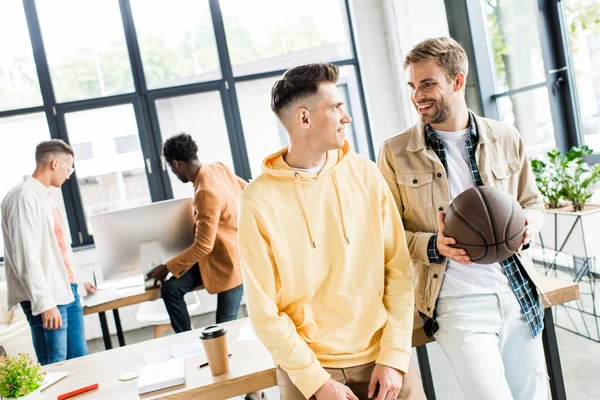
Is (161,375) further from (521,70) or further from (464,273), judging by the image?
(521,70)

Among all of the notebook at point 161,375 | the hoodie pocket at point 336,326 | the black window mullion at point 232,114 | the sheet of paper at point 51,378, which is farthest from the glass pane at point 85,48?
the hoodie pocket at point 336,326

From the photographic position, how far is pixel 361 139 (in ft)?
19.2

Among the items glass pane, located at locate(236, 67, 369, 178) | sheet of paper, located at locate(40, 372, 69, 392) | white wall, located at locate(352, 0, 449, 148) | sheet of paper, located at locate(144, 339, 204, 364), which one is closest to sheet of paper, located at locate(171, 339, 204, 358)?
sheet of paper, located at locate(144, 339, 204, 364)

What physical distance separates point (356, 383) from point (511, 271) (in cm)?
60

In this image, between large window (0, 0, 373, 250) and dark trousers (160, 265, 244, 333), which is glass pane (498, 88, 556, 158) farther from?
dark trousers (160, 265, 244, 333)

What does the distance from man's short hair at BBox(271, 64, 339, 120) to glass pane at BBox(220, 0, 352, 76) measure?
13.3 feet

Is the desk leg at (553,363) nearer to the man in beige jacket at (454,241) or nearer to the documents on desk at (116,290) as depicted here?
the man in beige jacket at (454,241)

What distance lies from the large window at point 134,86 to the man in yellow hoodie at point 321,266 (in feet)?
13.0

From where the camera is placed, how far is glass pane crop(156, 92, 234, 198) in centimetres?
535

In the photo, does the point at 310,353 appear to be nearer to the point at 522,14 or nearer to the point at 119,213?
the point at 119,213

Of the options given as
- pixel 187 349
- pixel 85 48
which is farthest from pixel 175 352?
pixel 85 48

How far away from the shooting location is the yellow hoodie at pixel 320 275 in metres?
1.45

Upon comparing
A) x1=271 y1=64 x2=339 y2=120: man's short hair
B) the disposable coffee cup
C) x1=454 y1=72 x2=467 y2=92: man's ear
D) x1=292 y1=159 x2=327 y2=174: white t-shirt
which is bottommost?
the disposable coffee cup

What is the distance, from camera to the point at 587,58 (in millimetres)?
3969
